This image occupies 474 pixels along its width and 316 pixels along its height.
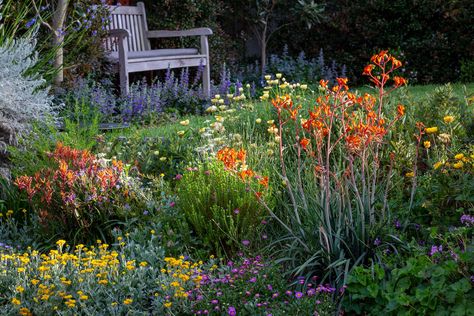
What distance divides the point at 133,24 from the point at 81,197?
556 centimetres

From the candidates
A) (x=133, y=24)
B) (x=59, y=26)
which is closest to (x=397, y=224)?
Answer: (x=59, y=26)

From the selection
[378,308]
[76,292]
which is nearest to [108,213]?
[76,292]

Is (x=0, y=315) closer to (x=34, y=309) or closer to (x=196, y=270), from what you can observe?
(x=34, y=309)

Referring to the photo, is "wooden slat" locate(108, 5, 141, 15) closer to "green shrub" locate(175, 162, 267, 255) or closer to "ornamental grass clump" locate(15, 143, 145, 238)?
"ornamental grass clump" locate(15, 143, 145, 238)

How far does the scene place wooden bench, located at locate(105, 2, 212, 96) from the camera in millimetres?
7629

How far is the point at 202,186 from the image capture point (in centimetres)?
384

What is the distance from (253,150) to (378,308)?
1.91 m

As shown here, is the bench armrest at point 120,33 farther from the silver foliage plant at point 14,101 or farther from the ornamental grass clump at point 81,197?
the ornamental grass clump at point 81,197

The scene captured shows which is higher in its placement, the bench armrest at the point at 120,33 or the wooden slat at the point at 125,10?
the wooden slat at the point at 125,10

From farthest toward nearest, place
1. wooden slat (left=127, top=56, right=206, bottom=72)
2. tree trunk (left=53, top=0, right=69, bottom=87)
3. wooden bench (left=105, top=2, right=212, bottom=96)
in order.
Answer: wooden slat (left=127, top=56, right=206, bottom=72) < wooden bench (left=105, top=2, right=212, bottom=96) < tree trunk (left=53, top=0, right=69, bottom=87)

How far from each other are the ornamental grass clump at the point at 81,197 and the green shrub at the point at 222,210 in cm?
35

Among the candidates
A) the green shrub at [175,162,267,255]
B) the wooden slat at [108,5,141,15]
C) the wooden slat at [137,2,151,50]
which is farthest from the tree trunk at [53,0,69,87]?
the green shrub at [175,162,267,255]

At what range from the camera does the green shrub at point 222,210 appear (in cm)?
369

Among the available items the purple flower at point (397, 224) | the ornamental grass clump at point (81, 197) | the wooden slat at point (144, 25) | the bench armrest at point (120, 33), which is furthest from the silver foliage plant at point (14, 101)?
the wooden slat at point (144, 25)
